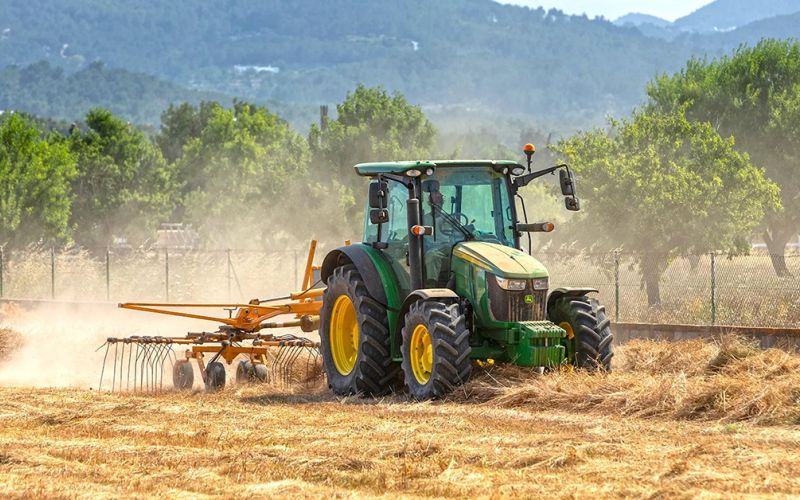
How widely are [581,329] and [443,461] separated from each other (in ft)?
16.2

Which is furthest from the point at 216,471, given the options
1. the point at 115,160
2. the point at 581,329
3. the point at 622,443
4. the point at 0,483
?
the point at 115,160

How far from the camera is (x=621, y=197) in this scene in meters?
30.8

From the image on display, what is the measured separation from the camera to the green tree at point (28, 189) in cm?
4684

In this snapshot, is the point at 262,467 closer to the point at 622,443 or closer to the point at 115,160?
the point at 622,443

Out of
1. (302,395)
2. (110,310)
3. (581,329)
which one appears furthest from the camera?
(110,310)

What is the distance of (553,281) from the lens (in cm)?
2883

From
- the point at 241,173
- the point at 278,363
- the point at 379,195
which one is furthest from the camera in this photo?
the point at 241,173

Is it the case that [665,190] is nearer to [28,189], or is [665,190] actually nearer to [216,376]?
[216,376]

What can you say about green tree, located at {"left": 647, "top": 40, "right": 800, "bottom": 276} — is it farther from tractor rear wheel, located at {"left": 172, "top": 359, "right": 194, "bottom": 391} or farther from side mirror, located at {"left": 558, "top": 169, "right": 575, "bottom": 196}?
side mirror, located at {"left": 558, "top": 169, "right": 575, "bottom": 196}

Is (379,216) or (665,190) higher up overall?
(665,190)

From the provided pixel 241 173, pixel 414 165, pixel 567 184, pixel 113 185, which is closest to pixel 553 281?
pixel 567 184

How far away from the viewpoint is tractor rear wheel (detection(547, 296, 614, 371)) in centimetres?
1388

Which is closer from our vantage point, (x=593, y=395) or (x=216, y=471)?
(x=216, y=471)

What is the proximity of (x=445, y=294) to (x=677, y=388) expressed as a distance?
9.02 ft
